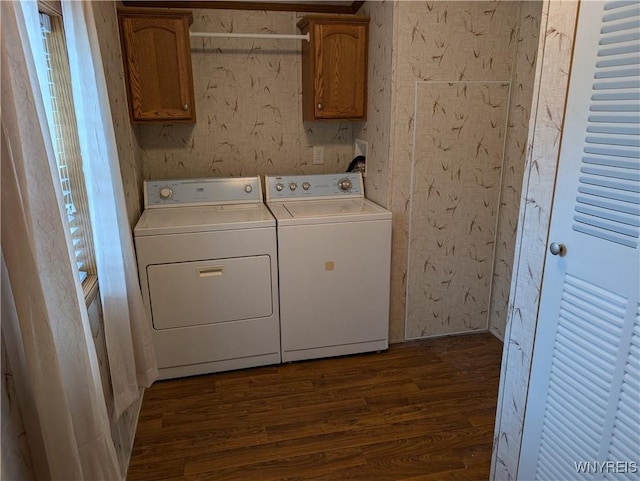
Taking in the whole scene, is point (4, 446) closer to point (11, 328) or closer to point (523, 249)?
point (11, 328)

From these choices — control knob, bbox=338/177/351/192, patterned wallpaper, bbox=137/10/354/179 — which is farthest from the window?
control knob, bbox=338/177/351/192

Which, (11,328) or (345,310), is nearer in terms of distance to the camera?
(11,328)

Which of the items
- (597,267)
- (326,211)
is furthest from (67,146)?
(597,267)

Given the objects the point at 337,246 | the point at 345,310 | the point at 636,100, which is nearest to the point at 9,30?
the point at 636,100

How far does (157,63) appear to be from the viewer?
8.20ft

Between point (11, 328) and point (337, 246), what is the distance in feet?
5.81

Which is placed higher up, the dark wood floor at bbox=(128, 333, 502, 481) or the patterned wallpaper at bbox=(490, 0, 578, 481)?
the patterned wallpaper at bbox=(490, 0, 578, 481)

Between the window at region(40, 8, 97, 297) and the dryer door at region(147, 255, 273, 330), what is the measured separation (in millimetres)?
592

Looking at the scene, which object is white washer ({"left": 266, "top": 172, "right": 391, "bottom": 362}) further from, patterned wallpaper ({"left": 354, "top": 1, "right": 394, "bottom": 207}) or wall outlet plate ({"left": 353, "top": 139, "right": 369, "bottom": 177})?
wall outlet plate ({"left": 353, "top": 139, "right": 369, "bottom": 177})

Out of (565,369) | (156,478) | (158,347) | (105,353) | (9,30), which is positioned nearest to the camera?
(9,30)

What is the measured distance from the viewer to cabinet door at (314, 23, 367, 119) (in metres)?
2.64

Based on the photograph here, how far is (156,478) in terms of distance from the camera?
5.96 ft

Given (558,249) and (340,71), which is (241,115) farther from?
(558,249)

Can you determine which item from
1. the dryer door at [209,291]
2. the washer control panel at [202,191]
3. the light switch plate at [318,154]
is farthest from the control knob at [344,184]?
the dryer door at [209,291]
